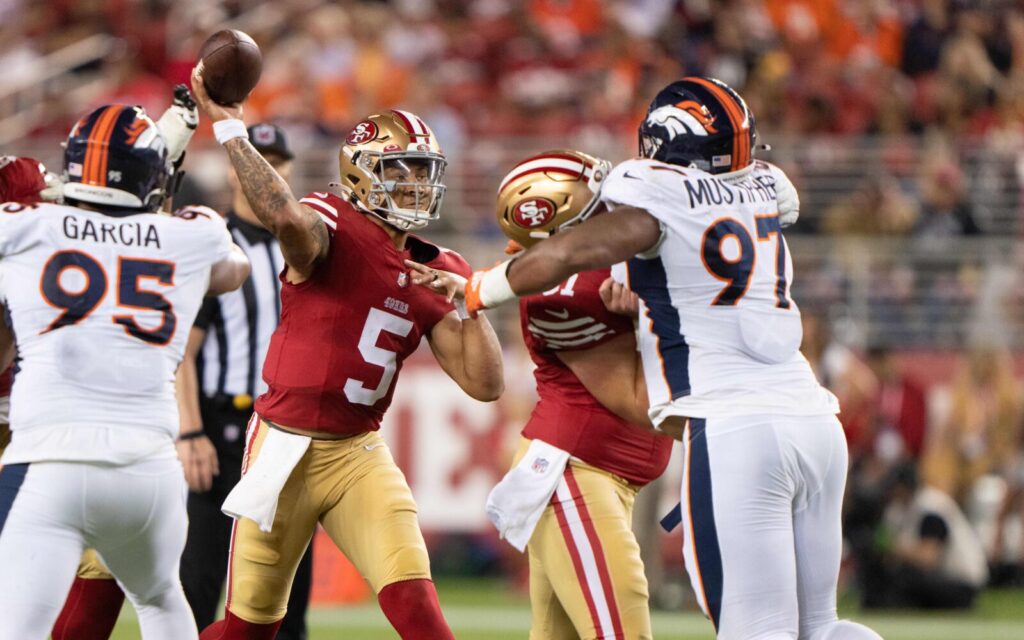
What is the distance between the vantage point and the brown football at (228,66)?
4902 millimetres

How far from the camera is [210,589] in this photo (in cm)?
608

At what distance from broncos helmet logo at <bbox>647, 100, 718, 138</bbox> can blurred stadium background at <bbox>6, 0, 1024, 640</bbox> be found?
158 inches

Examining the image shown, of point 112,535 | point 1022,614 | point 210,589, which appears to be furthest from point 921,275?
point 112,535

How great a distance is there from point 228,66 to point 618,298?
4.80 feet

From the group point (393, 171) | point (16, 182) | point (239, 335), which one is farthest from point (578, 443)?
point (16, 182)

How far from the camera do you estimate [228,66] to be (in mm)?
4914

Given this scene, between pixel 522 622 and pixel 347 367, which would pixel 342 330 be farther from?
pixel 522 622

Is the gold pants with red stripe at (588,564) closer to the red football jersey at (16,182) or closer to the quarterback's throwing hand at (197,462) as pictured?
the quarterback's throwing hand at (197,462)

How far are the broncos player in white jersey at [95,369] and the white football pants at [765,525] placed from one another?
1563 mm

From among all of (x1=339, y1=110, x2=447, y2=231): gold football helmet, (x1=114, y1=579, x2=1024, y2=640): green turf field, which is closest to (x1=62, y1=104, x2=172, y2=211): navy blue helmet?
(x1=339, y1=110, x2=447, y2=231): gold football helmet

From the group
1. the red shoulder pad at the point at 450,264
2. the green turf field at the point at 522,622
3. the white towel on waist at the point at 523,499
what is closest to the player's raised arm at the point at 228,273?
the red shoulder pad at the point at 450,264

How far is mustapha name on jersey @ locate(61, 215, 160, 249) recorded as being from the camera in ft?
14.5

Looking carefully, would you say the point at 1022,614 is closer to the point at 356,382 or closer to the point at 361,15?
the point at 356,382

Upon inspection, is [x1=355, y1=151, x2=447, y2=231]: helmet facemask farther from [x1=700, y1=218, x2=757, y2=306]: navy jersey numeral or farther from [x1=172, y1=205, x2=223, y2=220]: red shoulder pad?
[x1=700, y1=218, x2=757, y2=306]: navy jersey numeral
